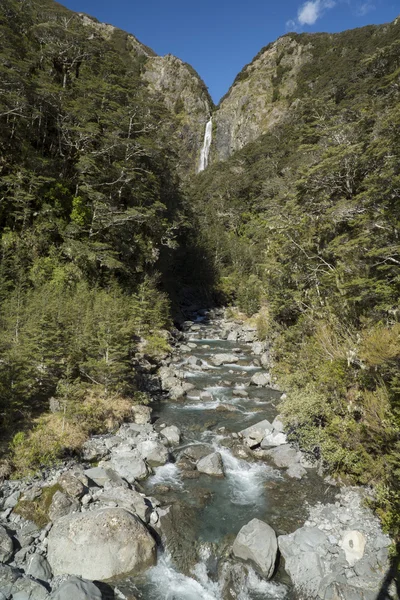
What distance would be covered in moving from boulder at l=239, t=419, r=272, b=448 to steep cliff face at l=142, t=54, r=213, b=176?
9591 cm

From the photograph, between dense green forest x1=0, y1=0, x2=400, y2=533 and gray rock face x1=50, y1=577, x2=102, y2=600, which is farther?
dense green forest x1=0, y1=0, x2=400, y2=533

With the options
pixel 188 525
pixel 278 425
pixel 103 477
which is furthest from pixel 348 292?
pixel 103 477

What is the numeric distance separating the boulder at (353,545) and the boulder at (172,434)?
6.25 m

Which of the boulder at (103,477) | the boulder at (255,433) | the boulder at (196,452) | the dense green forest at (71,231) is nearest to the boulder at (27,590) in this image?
the boulder at (103,477)

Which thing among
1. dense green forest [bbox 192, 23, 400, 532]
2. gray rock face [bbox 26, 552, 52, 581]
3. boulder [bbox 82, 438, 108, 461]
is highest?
dense green forest [bbox 192, 23, 400, 532]

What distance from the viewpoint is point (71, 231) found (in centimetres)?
2130

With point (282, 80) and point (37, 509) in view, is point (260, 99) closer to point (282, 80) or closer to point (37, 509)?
point (282, 80)

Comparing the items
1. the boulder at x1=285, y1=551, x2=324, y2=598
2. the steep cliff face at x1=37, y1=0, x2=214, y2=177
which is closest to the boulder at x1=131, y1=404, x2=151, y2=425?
the boulder at x1=285, y1=551, x2=324, y2=598

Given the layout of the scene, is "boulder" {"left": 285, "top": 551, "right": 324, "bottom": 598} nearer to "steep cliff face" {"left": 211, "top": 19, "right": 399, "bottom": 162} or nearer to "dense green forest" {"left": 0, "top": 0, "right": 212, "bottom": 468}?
"dense green forest" {"left": 0, "top": 0, "right": 212, "bottom": 468}

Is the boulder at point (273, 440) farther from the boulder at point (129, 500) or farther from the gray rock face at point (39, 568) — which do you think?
the gray rock face at point (39, 568)

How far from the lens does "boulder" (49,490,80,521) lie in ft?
24.9

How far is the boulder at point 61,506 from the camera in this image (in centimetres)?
759

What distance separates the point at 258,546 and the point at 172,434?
561cm

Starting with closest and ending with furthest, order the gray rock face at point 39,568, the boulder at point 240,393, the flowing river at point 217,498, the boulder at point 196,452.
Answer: the gray rock face at point 39,568
the flowing river at point 217,498
the boulder at point 196,452
the boulder at point 240,393
